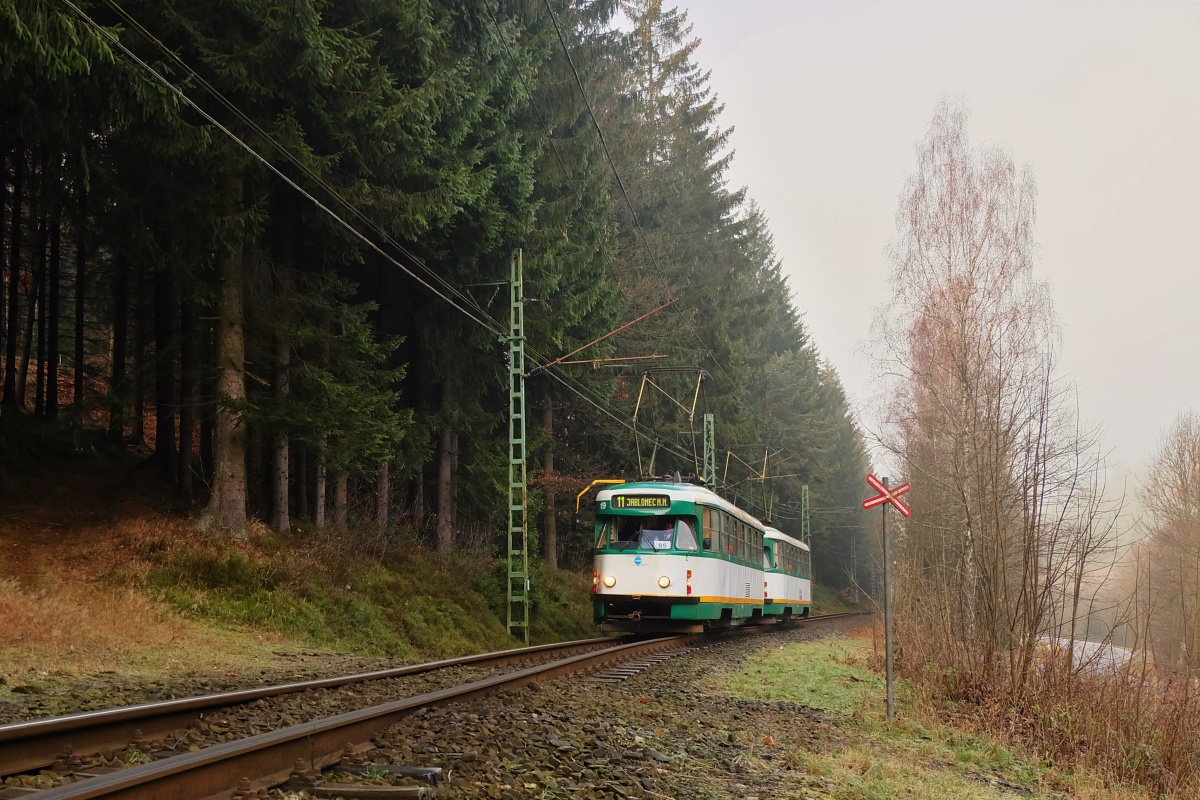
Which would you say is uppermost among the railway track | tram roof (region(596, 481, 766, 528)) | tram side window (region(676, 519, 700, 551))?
tram roof (region(596, 481, 766, 528))

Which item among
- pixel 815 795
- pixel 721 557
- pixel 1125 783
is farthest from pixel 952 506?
pixel 815 795

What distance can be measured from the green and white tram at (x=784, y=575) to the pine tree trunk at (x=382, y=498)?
1020cm

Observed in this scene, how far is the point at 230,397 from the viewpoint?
1488cm

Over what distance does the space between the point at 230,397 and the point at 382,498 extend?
645 centimetres

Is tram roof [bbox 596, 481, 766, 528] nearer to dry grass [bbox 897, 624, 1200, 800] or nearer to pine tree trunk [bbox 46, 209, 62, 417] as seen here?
dry grass [bbox 897, 624, 1200, 800]

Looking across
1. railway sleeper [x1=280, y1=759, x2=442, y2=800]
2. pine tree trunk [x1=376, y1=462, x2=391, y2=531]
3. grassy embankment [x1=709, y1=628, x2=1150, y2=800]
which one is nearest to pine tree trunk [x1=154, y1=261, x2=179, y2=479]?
pine tree trunk [x1=376, y1=462, x2=391, y2=531]

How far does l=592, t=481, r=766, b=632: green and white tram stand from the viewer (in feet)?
58.4

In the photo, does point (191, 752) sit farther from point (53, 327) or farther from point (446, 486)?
point (53, 327)

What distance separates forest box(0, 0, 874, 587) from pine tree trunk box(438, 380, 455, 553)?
0.07 metres

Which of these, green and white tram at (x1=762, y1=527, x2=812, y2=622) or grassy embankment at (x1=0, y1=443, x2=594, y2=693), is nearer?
grassy embankment at (x1=0, y1=443, x2=594, y2=693)

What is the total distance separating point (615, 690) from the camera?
10.7 metres

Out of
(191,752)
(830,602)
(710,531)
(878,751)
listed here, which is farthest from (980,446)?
(830,602)

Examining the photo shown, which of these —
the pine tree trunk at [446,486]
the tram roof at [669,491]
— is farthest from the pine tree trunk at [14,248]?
the tram roof at [669,491]

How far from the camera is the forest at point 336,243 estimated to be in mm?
13148
